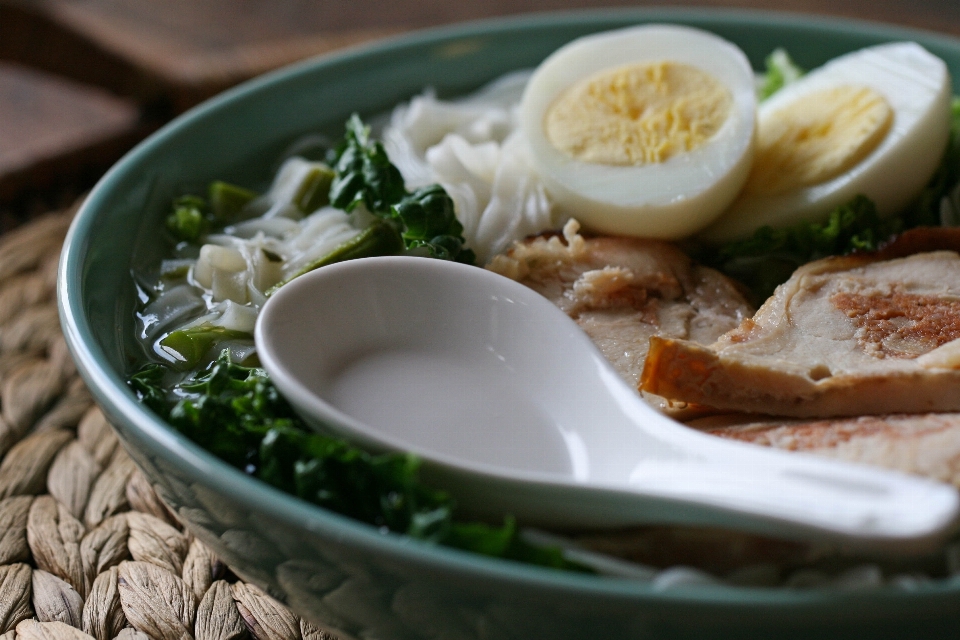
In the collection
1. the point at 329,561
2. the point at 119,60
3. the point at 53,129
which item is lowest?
the point at 53,129

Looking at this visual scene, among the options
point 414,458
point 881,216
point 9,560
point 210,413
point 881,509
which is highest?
point 881,509

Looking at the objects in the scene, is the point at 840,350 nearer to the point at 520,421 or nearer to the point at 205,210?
the point at 520,421

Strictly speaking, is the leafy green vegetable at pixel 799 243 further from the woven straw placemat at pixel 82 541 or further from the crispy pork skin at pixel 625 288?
the woven straw placemat at pixel 82 541

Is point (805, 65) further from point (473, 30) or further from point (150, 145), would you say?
point (150, 145)

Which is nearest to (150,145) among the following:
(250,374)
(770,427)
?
(250,374)

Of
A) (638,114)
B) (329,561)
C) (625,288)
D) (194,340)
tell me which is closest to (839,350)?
(625,288)

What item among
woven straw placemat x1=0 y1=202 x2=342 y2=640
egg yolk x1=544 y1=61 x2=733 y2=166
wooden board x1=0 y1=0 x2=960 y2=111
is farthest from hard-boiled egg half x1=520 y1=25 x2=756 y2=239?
wooden board x1=0 y1=0 x2=960 y2=111
